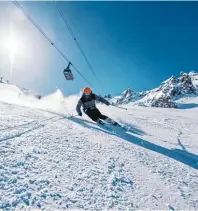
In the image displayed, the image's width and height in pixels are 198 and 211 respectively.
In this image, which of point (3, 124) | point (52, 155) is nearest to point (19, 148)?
point (52, 155)

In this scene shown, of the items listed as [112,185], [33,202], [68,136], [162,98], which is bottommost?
[33,202]

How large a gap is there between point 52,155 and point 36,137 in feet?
4.10

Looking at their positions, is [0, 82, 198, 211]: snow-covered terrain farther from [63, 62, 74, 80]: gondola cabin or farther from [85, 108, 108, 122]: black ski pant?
[63, 62, 74, 80]: gondola cabin

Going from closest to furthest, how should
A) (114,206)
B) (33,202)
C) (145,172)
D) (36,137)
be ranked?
(33,202), (114,206), (145,172), (36,137)

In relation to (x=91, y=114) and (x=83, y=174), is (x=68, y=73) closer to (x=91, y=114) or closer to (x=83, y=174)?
(x=91, y=114)

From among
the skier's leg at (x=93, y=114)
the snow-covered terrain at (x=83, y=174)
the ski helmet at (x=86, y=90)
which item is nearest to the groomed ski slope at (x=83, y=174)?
the snow-covered terrain at (x=83, y=174)

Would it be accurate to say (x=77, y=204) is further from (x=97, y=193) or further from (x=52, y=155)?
(x=52, y=155)

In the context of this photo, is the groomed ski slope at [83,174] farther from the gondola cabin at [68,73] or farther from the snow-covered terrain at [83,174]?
the gondola cabin at [68,73]

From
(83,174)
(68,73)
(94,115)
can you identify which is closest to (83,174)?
(83,174)

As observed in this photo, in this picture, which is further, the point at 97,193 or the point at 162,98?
the point at 162,98

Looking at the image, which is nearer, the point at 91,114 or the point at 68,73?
the point at 91,114

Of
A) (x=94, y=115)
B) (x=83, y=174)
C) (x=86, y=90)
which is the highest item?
(x=86, y=90)

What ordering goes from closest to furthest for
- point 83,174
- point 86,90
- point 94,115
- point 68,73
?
point 83,174, point 94,115, point 86,90, point 68,73

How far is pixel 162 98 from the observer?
141875mm
